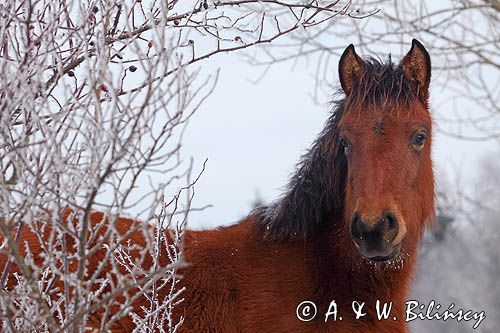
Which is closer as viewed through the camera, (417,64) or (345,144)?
(345,144)

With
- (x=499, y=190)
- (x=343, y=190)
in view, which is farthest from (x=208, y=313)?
(x=499, y=190)

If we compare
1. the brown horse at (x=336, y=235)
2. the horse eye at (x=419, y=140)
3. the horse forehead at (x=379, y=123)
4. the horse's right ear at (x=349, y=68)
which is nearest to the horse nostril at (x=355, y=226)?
the brown horse at (x=336, y=235)

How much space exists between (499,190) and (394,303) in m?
27.5

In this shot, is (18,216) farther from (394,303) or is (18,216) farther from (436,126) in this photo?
(436,126)

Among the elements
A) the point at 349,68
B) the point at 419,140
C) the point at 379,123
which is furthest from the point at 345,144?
the point at 349,68

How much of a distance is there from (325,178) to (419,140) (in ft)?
2.08

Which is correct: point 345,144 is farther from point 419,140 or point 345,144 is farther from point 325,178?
point 419,140

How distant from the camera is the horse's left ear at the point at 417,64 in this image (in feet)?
14.9

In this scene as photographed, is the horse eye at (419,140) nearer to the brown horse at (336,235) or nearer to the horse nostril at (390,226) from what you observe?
the brown horse at (336,235)

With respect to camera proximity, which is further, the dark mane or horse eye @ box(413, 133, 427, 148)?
the dark mane

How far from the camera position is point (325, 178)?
452 centimetres

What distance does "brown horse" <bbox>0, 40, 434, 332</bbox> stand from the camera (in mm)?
4152

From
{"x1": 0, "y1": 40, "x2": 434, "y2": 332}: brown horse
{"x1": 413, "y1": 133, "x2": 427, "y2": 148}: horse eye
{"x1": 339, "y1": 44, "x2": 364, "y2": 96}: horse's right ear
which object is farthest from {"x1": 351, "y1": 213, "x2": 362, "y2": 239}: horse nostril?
{"x1": 339, "y1": 44, "x2": 364, "y2": 96}: horse's right ear

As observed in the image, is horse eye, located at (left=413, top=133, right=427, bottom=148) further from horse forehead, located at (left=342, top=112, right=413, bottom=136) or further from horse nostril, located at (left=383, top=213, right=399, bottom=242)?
horse nostril, located at (left=383, top=213, right=399, bottom=242)
